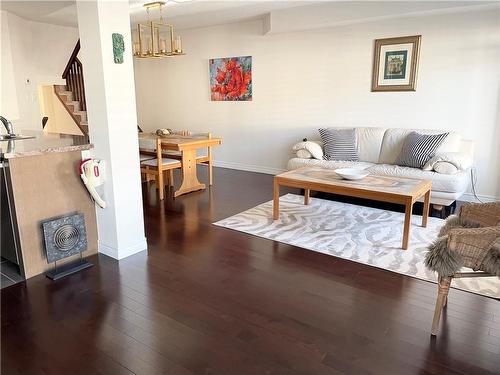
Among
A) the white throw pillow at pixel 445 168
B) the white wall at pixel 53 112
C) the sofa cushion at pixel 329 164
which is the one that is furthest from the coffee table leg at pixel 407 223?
the white wall at pixel 53 112

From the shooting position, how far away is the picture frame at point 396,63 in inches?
188

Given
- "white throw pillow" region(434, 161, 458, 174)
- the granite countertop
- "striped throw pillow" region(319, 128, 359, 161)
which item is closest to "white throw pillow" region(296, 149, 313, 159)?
"striped throw pillow" region(319, 128, 359, 161)

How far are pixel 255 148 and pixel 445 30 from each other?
319 cm

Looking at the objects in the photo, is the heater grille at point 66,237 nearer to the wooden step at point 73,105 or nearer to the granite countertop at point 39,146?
the granite countertop at point 39,146

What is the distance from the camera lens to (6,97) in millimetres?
5688

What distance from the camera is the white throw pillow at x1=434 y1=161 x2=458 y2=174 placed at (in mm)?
4066

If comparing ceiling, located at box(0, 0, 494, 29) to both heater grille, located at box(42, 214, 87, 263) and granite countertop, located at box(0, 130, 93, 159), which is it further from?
heater grille, located at box(42, 214, 87, 263)

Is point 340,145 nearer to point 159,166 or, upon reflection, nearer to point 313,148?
point 313,148

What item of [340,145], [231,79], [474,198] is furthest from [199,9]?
[474,198]

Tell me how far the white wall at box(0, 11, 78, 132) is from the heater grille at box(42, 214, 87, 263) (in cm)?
370

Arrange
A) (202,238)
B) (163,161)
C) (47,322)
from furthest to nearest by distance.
Answer: (163,161) → (202,238) → (47,322)

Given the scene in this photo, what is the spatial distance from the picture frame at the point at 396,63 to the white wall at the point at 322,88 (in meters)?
0.08

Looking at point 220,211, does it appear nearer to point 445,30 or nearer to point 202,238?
point 202,238

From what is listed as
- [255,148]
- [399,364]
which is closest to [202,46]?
[255,148]
